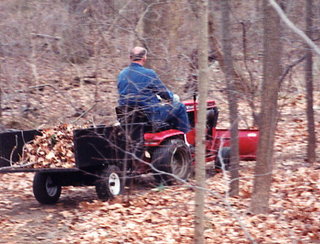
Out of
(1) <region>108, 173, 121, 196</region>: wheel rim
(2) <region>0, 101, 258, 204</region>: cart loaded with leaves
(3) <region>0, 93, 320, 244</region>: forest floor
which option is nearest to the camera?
(3) <region>0, 93, 320, 244</region>: forest floor

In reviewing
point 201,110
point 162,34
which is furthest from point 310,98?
point 201,110

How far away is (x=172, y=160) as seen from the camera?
31.6 feet

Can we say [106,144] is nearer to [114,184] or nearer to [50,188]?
[114,184]

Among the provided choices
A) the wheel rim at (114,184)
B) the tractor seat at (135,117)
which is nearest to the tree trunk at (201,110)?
the tractor seat at (135,117)

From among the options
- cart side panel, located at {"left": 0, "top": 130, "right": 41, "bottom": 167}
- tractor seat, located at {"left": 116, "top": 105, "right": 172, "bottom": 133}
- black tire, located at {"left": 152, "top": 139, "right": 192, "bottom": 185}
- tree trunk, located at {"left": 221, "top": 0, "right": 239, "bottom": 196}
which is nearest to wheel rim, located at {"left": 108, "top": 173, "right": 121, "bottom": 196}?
black tire, located at {"left": 152, "top": 139, "right": 192, "bottom": 185}

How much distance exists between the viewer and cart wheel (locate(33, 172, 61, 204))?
30.7 ft

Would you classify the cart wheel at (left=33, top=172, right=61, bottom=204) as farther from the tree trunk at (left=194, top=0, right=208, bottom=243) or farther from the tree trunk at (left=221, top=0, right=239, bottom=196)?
the tree trunk at (left=194, top=0, right=208, bottom=243)

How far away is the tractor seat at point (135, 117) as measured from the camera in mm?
8969

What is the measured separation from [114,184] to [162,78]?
10.0 feet

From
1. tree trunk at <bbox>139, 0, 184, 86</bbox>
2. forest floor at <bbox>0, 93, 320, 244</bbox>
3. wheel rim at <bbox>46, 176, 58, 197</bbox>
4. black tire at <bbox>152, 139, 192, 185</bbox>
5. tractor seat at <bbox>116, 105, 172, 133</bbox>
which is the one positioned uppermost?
tree trunk at <bbox>139, 0, 184, 86</bbox>

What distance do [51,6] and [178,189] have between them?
10585 millimetres

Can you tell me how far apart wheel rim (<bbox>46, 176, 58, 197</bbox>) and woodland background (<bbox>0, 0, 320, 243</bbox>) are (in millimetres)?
231

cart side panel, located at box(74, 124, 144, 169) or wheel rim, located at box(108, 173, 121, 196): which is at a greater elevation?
cart side panel, located at box(74, 124, 144, 169)

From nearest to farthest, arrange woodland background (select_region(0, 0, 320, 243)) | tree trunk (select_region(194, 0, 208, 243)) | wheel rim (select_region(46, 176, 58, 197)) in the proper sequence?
tree trunk (select_region(194, 0, 208, 243)) < woodland background (select_region(0, 0, 320, 243)) < wheel rim (select_region(46, 176, 58, 197))
